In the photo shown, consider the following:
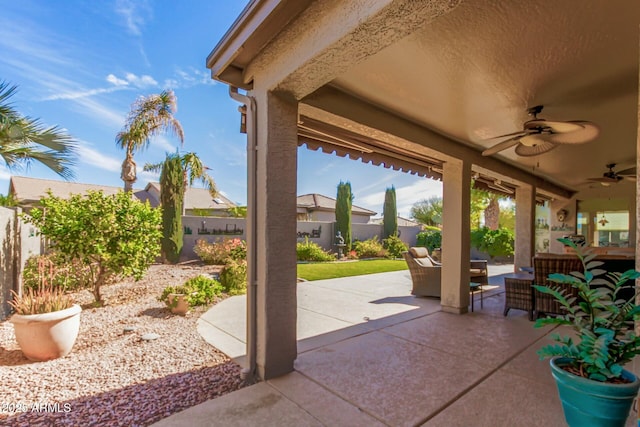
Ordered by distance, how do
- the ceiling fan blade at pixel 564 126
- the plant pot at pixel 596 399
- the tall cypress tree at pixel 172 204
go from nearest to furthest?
the plant pot at pixel 596 399
the ceiling fan blade at pixel 564 126
the tall cypress tree at pixel 172 204

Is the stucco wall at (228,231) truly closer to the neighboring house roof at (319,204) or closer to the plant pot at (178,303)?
the neighboring house roof at (319,204)

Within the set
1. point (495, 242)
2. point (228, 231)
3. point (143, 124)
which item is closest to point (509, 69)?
point (228, 231)

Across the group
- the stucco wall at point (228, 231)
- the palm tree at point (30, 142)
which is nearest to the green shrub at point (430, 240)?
the stucco wall at point (228, 231)

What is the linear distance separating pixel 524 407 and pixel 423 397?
84 cm

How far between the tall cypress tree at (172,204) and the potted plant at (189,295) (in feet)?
22.4

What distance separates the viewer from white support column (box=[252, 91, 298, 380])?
10.2 ft

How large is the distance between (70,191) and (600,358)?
21.8 m

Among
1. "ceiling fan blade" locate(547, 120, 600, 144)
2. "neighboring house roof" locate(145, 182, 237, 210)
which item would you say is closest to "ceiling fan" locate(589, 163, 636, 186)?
"ceiling fan blade" locate(547, 120, 600, 144)

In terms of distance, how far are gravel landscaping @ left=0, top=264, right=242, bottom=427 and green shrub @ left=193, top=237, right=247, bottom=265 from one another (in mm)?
5426

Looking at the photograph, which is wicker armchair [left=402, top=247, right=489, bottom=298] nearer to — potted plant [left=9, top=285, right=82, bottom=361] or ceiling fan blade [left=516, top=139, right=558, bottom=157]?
ceiling fan blade [left=516, top=139, right=558, bottom=157]

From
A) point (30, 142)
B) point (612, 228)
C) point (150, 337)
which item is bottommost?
point (150, 337)

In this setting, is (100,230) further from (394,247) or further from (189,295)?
(394,247)

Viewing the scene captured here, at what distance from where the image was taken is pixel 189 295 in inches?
226

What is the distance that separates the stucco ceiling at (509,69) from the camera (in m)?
2.41
